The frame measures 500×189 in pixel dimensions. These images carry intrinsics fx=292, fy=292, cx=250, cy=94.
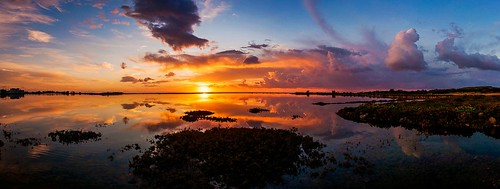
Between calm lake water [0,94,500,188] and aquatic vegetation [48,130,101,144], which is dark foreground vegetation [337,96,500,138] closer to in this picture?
calm lake water [0,94,500,188]

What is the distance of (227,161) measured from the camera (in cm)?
2241

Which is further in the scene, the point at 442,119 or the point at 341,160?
the point at 442,119

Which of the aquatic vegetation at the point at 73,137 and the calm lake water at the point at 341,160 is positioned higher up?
the aquatic vegetation at the point at 73,137

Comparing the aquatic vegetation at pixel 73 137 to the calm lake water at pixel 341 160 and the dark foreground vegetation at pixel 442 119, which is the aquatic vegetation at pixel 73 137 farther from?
the dark foreground vegetation at pixel 442 119

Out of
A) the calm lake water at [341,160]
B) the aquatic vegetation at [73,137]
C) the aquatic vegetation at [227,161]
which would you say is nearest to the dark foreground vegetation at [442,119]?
the calm lake water at [341,160]

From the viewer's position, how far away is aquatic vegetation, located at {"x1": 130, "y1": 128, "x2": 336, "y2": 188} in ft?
61.9

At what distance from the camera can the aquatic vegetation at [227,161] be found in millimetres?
18859

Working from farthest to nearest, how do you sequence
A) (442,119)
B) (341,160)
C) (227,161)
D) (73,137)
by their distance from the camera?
(442,119) < (73,137) < (341,160) < (227,161)

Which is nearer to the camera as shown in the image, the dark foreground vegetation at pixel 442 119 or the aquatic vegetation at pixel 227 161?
the aquatic vegetation at pixel 227 161

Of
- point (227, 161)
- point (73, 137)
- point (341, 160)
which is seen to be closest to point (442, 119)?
point (341, 160)

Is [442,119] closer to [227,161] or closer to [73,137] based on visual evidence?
[227,161]

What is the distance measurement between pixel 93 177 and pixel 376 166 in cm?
2068

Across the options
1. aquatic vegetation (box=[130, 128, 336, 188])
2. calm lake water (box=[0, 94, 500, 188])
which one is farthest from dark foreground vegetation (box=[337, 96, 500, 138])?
aquatic vegetation (box=[130, 128, 336, 188])

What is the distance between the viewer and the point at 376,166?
22719 mm
